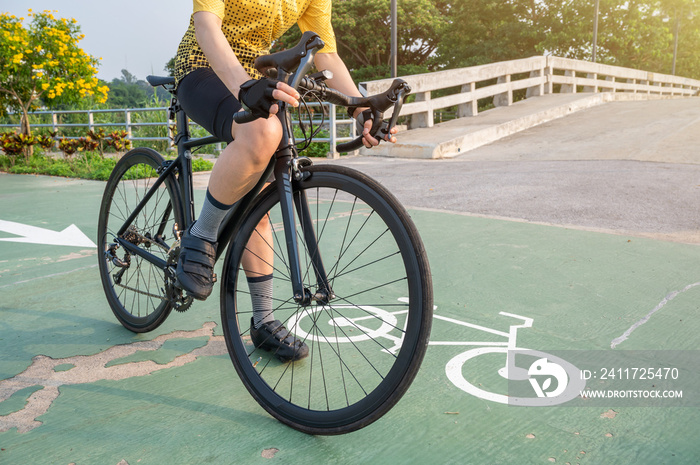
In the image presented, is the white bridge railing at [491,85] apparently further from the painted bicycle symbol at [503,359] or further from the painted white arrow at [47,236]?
the painted bicycle symbol at [503,359]

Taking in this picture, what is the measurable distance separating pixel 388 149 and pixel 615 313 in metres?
8.40

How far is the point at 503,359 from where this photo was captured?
7.96 ft

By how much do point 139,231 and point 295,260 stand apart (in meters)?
1.31

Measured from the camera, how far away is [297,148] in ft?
6.68

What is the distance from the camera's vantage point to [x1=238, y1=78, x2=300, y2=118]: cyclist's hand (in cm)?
158

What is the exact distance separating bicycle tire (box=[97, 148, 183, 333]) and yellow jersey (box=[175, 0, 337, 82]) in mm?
610

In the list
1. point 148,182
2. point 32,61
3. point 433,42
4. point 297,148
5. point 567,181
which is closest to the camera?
point 297,148

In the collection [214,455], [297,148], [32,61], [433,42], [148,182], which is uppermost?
[433,42]

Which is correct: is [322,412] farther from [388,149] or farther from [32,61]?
[32,61]

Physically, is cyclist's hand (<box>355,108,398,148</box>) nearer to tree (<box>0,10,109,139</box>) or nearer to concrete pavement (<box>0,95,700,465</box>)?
concrete pavement (<box>0,95,700,465</box>)

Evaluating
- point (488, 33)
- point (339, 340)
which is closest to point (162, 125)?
point (339, 340)

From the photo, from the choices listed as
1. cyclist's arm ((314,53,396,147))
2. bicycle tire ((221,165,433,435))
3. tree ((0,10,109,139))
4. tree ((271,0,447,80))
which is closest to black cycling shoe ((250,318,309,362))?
bicycle tire ((221,165,433,435))

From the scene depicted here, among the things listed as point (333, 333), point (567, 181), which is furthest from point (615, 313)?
point (567, 181)

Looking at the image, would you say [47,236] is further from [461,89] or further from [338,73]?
[461,89]
